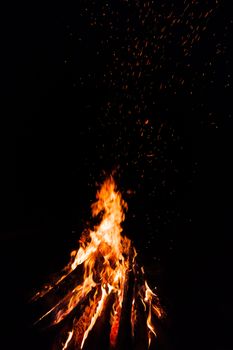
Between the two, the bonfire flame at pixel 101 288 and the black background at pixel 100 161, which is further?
the black background at pixel 100 161

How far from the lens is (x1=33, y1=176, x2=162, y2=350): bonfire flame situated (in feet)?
8.74

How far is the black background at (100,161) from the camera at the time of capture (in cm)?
421

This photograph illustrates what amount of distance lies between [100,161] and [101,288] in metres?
2.48

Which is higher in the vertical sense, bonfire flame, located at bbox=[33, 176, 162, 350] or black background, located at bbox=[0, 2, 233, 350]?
black background, located at bbox=[0, 2, 233, 350]

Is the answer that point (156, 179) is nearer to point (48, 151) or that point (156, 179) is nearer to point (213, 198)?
point (213, 198)

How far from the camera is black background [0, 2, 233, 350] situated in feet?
13.8

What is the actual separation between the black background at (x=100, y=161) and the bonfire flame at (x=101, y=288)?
0.54 meters

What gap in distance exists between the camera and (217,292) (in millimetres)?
4242

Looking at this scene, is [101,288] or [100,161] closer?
[101,288]

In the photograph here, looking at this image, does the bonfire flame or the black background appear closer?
the bonfire flame

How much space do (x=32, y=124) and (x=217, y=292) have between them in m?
3.12

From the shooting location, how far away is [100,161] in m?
5.20

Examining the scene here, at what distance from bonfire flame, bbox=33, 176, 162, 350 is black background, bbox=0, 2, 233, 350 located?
21.3 inches

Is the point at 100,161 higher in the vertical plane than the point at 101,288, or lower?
higher
